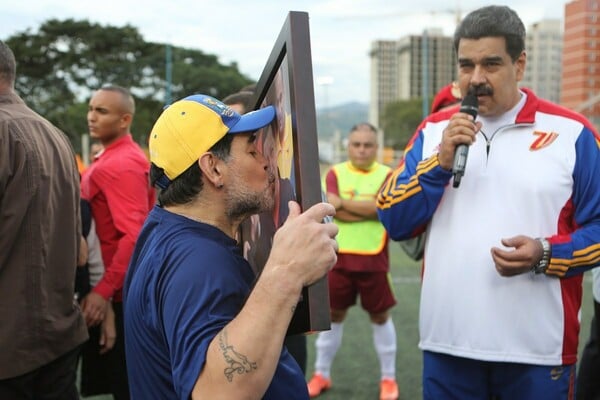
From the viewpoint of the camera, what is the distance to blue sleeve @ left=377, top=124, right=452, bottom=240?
2.42 metres

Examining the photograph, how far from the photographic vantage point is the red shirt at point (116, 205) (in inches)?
135

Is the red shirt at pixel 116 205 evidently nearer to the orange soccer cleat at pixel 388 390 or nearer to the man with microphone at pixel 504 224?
the man with microphone at pixel 504 224

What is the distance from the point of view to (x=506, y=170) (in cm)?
235

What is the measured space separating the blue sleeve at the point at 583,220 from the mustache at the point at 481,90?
14.3 inches

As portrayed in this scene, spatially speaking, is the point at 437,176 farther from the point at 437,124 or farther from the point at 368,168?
the point at 368,168

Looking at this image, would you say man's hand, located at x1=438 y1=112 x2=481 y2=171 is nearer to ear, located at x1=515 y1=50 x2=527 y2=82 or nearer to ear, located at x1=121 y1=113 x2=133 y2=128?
ear, located at x1=515 y1=50 x2=527 y2=82

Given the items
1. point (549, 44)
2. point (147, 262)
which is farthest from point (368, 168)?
point (549, 44)

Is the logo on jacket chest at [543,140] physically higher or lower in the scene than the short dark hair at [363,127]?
higher

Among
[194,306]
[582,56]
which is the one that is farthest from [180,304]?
[582,56]

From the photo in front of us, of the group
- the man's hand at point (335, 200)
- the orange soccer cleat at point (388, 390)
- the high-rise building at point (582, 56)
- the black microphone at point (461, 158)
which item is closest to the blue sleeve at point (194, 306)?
the black microphone at point (461, 158)

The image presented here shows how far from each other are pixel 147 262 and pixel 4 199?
4.11ft

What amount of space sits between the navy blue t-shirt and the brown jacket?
1030mm

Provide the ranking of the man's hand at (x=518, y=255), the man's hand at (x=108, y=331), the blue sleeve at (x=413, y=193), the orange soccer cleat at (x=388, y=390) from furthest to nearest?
the orange soccer cleat at (x=388, y=390), the man's hand at (x=108, y=331), the blue sleeve at (x=413, y=193), the man's hand at (x=518, y=255)

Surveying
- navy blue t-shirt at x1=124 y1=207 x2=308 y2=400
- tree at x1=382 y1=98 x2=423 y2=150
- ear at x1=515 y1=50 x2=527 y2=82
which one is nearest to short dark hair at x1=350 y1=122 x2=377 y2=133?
ear at x1=515 y1=50 x2=527 y2=82
